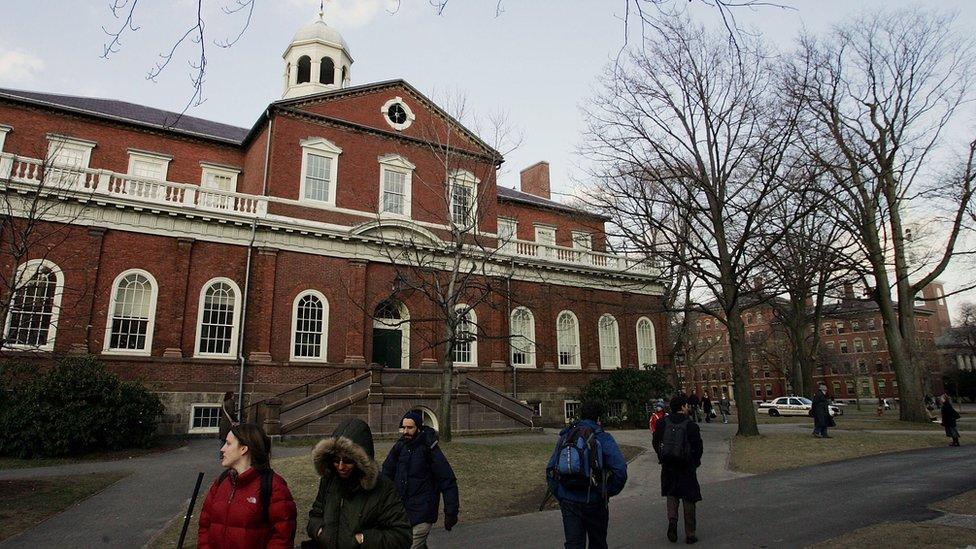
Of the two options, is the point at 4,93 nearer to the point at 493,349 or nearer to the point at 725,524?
the point at 493,349

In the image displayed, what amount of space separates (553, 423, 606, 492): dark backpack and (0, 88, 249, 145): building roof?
20.5 meters

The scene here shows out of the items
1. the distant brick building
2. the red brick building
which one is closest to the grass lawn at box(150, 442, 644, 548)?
the red brick building

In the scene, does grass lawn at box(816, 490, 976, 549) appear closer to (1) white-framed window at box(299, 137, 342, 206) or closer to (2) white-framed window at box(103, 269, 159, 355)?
(2) white-framed window at box(103, 269, 159, 355)

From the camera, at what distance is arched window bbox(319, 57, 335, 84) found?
→ 95.9 ft

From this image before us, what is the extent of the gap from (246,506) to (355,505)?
29.0 inches

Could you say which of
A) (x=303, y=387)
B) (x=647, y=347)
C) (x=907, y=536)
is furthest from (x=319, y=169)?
(x=907, y=536)

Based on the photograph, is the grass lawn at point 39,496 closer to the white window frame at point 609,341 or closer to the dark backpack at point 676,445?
the dark backpack at point 676,445

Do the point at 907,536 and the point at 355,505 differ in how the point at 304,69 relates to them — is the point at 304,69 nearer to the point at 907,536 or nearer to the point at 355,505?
the point at 355,505

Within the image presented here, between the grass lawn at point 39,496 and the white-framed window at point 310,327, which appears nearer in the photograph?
the grass lawn at point 39,496

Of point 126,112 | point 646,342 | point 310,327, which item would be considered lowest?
point 310,327

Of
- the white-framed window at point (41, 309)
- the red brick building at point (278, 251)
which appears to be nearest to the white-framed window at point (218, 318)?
the red brick building at point (278, 251)

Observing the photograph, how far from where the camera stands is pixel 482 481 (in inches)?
462

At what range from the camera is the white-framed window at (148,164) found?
76.4ft

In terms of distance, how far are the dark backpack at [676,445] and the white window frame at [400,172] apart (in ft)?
63.0
